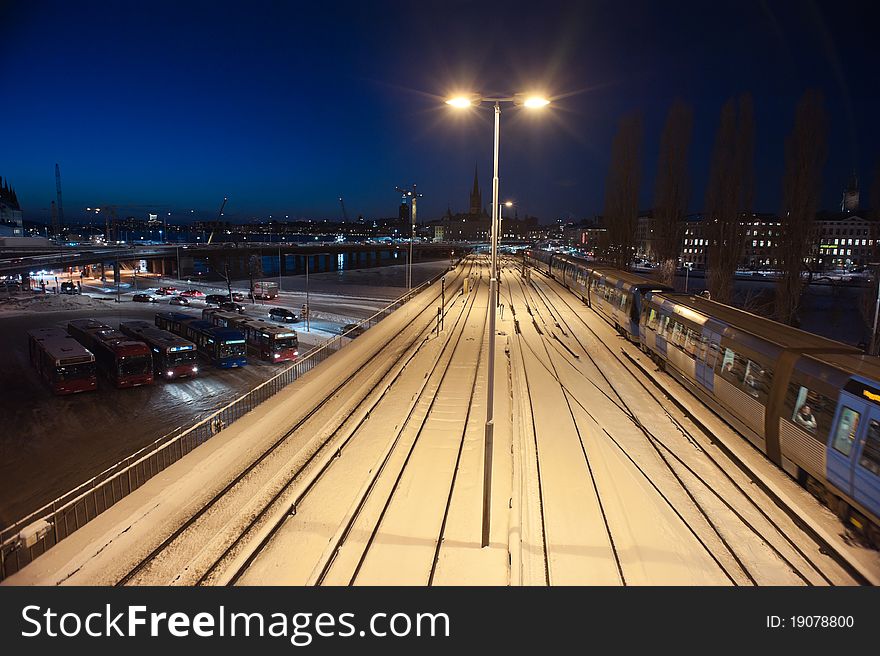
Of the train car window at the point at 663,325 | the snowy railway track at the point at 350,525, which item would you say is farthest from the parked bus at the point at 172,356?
the train car window at the point at 663,325

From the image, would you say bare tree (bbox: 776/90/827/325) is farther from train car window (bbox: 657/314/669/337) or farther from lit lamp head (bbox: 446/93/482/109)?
lit lamp head (bbox: 446/93/482/109)

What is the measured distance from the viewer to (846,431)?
8.76 meters

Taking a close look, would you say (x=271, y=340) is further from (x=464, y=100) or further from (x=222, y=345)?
(x=464, y=100)

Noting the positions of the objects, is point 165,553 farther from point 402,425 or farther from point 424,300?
point 424,300

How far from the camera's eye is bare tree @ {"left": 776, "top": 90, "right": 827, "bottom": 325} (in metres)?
26.9

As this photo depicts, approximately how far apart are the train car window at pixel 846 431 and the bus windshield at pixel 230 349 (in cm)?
2668

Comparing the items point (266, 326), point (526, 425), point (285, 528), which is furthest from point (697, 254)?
point (285, 528)

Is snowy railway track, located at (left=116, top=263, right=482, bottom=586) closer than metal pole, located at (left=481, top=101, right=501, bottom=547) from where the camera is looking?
Yes

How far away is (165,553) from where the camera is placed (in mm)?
8727

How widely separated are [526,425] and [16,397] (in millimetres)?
23662

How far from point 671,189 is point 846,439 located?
1487 inches

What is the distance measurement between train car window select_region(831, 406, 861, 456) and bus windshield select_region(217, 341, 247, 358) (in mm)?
26678

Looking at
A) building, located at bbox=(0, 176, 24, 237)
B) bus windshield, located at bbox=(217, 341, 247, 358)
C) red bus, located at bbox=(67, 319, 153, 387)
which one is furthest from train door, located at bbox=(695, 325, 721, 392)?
building, located at bbox=(0, 176, 24, 237)

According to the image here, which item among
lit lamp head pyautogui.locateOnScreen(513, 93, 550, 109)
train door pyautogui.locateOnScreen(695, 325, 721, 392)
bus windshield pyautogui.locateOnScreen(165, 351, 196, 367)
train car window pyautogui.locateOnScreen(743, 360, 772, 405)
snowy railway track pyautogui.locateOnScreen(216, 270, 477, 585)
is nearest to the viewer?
snowy railway track pyautogui.locateOnScreen(216, 270, 477, 585)
